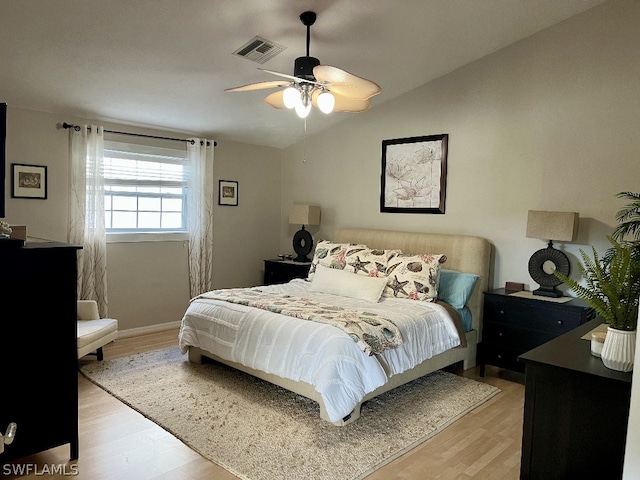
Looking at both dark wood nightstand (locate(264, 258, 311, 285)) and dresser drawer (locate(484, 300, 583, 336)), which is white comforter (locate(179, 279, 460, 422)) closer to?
dresser drawer (locate(484, 300, 583, 336))

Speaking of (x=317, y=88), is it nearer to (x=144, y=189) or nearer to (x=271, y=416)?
(x=271, y=416)

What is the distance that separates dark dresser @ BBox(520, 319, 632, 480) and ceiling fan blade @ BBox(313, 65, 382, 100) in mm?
1769

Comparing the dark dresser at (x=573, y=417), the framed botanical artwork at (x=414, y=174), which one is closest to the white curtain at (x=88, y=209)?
the framed botanical artwork at (x=414, y=174)

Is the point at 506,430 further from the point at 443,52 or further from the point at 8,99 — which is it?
the point at 8,99

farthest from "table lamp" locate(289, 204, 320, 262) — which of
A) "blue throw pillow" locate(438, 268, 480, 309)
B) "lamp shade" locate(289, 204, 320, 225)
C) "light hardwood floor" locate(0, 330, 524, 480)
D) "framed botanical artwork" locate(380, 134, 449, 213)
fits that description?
"light hardwood floor" locate(0, 330, 524, 480)

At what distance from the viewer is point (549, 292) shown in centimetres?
382

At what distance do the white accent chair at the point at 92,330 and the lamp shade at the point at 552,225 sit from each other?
3.59m

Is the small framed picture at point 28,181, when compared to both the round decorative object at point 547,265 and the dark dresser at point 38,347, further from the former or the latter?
the round decorative object at point 547,265

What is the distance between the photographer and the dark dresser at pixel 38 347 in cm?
217

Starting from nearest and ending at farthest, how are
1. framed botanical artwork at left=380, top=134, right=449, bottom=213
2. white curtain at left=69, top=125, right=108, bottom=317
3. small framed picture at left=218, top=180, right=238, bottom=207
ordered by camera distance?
white curtain at left=69, top=125, right=108, bottom=317
framed botanical artwork at left=380, top=134, right=449, bottom=213
small framed picture at left=218, top=180, right=238, bottom=207

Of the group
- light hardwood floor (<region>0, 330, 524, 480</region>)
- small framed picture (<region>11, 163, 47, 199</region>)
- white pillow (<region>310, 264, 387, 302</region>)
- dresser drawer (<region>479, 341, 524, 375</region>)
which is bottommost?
light hardwood floor (<region>0, 330, 524, 480</region>)

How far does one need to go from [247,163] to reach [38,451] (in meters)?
4.00

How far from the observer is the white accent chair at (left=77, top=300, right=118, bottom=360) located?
3697 millimetres

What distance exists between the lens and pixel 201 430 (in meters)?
2.82
